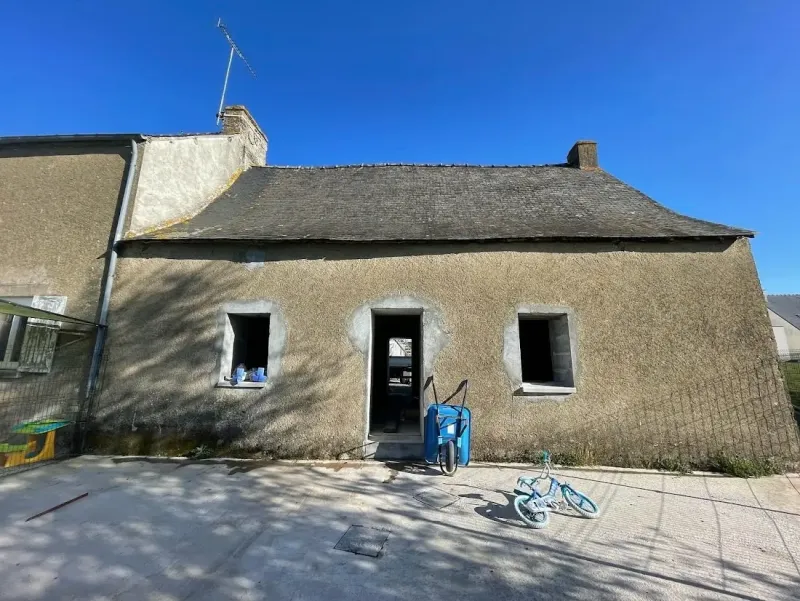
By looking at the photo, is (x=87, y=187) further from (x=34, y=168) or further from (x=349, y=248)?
(x=349, y=248)

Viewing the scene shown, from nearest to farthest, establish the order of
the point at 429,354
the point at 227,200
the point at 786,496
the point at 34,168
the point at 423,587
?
the point at 423,587
the point at 786,496
the point at 429,354
the point at 34,168
the point at 227,200

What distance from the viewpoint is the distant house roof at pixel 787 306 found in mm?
33834

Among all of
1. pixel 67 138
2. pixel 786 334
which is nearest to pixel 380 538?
pixel 67 138

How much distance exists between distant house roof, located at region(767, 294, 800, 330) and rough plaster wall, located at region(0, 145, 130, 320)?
48.8 metres

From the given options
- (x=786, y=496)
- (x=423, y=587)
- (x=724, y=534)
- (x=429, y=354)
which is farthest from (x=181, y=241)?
(x=786, y=496)

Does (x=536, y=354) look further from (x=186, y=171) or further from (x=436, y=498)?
(x=186, y=171)

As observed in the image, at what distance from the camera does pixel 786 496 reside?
15.1 ft

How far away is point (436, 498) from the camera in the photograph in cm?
443

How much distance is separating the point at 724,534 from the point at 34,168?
11.9 m

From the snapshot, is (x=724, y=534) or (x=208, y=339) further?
(x=208, y=339)

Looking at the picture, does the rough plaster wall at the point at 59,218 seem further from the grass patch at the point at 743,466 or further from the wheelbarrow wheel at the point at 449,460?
the grass patch at the point at 743,466

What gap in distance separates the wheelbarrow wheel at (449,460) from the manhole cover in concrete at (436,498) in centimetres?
56

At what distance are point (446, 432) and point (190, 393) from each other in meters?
4.32

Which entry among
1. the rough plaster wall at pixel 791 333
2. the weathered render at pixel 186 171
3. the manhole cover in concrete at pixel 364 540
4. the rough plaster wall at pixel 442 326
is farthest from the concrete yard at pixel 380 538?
the rough plaster wall at pixel 791 333
